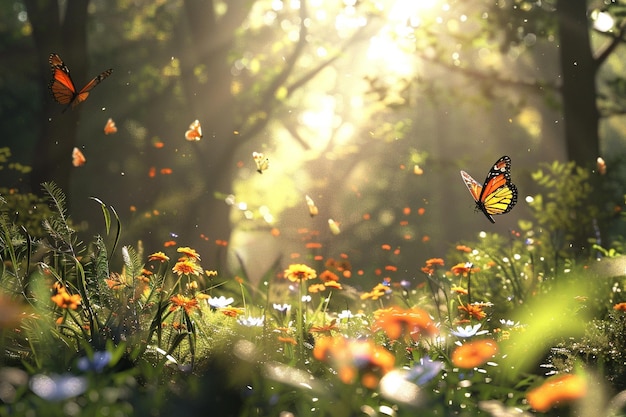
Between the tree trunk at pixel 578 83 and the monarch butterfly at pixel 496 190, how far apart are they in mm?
3748

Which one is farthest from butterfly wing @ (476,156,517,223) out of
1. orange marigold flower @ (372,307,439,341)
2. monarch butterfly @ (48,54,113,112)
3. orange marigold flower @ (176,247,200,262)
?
→ monarch butterfly @ (48,54,113,112)

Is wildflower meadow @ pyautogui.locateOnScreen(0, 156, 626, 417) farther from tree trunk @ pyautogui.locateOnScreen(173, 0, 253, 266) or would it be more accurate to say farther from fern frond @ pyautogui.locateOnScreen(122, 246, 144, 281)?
tree trunk @ pyautogui.locateOnScreen(173, 0, 253, 266)

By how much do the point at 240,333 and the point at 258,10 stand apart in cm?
1302

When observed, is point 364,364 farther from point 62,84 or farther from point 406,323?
point 62,84

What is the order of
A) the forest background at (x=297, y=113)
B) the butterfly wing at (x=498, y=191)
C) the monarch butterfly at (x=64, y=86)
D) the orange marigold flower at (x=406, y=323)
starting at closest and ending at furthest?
the orange marigold flower at (x=406, y=323) → the butterfly wing at (x=498, y=191) → the monarch butterfly at (x=64, y=86) → the forest background at (x=297, y=113)

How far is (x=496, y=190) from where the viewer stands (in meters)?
4.87

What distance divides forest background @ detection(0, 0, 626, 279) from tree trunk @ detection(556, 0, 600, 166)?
2 centimetres

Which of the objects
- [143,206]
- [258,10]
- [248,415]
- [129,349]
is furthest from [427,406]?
[258,10]

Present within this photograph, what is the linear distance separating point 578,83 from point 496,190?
4.28 m

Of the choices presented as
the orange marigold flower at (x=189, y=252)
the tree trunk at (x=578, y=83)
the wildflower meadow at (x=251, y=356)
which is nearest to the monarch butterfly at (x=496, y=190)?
the wildflower meadow at (x=251, y=356)

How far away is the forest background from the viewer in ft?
29.0

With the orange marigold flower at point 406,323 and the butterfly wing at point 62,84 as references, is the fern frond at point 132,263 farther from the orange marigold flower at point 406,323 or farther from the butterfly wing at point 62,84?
the butterfly wing at point 62,84

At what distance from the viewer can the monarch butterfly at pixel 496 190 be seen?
462cm

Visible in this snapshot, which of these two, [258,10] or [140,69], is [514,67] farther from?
[140,69]
